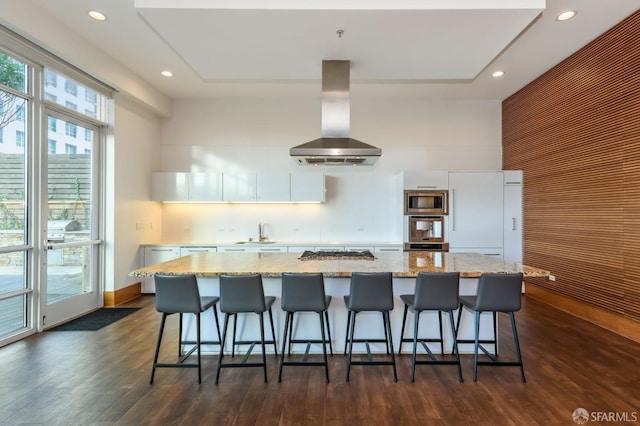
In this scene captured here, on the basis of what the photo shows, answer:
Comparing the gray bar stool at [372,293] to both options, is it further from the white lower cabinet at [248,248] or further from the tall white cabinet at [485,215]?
the tall white cabinet at [485,215]

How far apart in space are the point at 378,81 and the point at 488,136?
8.12 ft

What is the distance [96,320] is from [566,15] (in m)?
6.47

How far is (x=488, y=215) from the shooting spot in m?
5.30

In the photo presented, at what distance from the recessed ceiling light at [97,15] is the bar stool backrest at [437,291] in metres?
4.09

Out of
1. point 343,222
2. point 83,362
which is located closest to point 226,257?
point 83,362

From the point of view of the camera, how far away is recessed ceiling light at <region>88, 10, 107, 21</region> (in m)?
3.30

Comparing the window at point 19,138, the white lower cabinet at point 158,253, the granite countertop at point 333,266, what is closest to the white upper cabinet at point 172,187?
the white lower cabinet at point 158,253

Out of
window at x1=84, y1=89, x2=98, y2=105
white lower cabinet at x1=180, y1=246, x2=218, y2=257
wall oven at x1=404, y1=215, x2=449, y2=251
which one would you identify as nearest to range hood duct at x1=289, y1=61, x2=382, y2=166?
wall oven at x1=404, y1=215, x2=449, y2=251

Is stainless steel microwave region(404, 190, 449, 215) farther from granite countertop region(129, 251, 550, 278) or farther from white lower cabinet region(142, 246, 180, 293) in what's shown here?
white lower cabinet region(142, 246, 180, 293)

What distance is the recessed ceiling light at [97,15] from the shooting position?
130 inches

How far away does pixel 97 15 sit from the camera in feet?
11.0

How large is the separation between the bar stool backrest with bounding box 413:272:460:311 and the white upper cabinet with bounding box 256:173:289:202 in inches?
133

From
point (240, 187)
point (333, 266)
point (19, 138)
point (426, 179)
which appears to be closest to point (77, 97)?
point (19, 138)

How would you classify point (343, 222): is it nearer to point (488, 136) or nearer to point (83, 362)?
point (488, 136)
